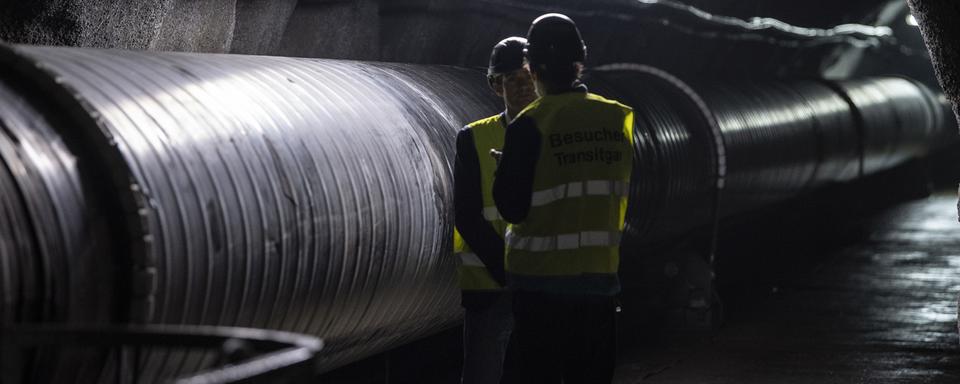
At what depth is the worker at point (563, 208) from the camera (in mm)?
4125

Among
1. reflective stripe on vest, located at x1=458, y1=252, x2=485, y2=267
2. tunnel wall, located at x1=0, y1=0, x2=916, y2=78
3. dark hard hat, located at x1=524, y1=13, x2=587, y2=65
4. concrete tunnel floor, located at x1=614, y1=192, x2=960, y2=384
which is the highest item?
tunnel wall, located at x1=0, y1=0, x2=916, y2=78

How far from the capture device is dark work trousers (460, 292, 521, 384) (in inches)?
192

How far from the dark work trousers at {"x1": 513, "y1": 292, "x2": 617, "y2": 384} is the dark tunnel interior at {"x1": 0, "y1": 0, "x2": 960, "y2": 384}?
2.41 ft

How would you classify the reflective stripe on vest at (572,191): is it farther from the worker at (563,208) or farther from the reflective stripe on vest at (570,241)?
the reflective stripe on vest at (570,241)

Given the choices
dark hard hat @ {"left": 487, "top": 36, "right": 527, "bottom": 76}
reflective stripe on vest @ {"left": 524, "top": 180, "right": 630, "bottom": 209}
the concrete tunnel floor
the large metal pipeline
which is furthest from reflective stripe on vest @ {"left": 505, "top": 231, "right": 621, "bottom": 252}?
the concrete tunnel floor

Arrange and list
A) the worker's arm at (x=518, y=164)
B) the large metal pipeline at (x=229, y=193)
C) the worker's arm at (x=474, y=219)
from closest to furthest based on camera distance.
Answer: the large metal pipeline at (x=229, y=193) < the worker's arm at (x=518, y=164) < the worker's arm at (x=474, y=219)

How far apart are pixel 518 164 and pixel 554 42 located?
40 cm

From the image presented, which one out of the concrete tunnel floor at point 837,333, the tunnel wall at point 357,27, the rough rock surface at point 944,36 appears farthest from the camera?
the concrete tunnel floor at point 837,333

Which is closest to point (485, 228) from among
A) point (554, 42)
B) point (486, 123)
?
point (486, 123)

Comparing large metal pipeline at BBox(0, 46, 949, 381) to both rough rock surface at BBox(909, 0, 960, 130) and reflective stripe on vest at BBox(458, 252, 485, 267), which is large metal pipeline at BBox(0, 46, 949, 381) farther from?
rough rock surface at BBox(909, 0, 960, 130)

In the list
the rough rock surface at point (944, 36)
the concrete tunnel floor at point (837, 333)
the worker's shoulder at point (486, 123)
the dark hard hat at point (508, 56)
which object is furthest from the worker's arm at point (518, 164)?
the concrete tunnel floor at point (837, 333)

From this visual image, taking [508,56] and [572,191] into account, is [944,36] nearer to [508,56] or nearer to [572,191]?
[508,56]

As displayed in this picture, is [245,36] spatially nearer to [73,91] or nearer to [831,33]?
[73,91]

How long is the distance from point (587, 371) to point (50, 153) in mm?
1777
